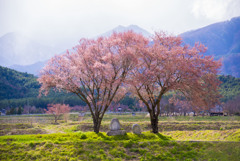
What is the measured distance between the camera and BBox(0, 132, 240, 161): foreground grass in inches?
571

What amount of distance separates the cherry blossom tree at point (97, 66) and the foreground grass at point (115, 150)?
6689mm

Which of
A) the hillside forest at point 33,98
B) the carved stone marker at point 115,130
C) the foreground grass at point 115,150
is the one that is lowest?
the foreground grass at point 115,150

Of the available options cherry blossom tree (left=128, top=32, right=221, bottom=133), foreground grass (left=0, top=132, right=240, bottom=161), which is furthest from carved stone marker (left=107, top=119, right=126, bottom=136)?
Answer: cherry blossom tree (left=128, top=32, right=221, bottom=133)

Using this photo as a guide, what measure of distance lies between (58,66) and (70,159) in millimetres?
12612

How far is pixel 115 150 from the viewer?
15.4 m

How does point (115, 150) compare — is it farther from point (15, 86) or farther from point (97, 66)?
point (15, 86)

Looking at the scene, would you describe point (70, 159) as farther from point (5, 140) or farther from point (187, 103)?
point (187, 103)

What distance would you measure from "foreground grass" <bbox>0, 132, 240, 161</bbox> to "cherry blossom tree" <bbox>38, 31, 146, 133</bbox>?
669 centimetres

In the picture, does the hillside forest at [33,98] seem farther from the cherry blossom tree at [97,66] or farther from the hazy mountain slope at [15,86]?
the cherry blossom tree at [97,66]

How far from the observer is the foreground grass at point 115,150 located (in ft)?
47.5

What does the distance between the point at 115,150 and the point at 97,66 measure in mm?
8855

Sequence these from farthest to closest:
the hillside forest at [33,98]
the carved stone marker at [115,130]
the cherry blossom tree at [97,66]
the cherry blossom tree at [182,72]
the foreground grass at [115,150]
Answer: the hillside forest at [33,98], the cherry blossom tree at [97,66], the cherry blossom tree at [182,72], the carved stone marker at [115,130], the foreground grass at [115,150]

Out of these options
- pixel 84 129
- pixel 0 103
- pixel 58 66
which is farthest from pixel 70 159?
pixel 0 103

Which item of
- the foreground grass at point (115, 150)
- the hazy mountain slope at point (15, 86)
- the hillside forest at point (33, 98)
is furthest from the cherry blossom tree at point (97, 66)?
the hazy mountain slope at point (15, 86)
